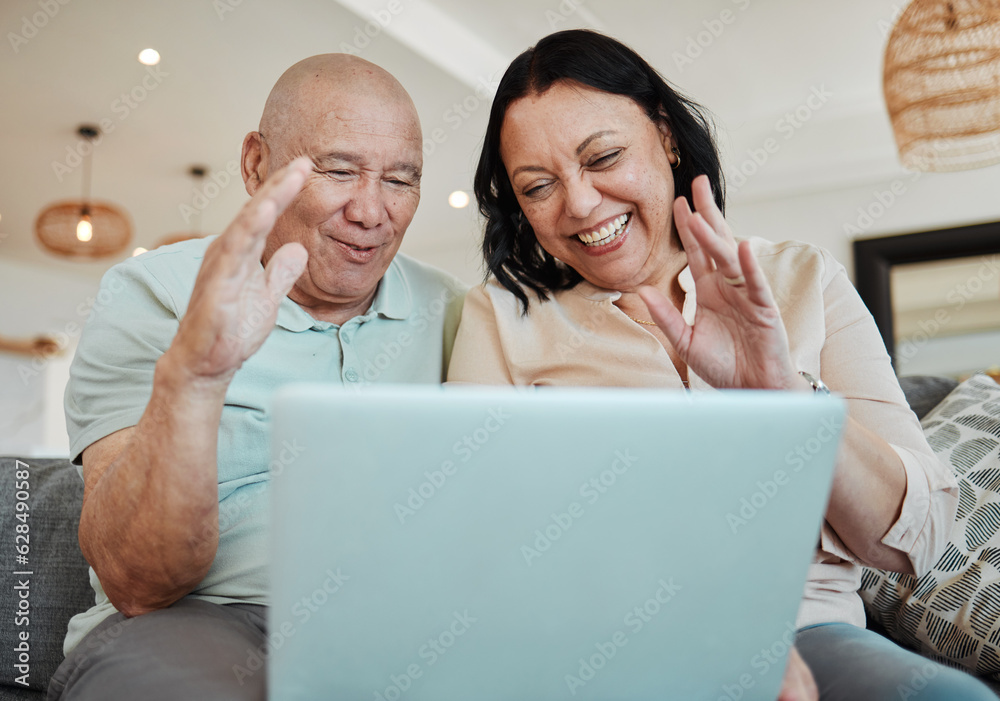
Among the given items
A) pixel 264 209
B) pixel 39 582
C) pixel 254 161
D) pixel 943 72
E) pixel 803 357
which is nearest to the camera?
pixel 264 209

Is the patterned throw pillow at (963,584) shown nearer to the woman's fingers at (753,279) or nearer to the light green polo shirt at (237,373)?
the woman's fingers at (753,279)

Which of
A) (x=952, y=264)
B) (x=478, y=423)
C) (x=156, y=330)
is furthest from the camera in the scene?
(x=952, y=264)

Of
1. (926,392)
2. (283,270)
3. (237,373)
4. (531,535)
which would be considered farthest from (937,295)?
(531,535)

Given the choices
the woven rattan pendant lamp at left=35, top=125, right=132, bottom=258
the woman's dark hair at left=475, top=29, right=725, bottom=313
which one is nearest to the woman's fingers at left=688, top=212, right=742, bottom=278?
the woman's dark hair at left=475, top=29, right=725, bottom=313

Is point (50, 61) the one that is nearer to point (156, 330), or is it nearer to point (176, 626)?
point (156, 330)

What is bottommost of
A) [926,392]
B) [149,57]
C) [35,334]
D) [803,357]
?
[35,334]

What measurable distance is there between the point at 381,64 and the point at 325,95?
3149mm

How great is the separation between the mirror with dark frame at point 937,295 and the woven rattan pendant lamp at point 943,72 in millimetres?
2311

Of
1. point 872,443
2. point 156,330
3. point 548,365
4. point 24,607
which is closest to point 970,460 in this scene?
Answer: point 872,443

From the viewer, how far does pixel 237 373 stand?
4.17 ft

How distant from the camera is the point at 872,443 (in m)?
1.00

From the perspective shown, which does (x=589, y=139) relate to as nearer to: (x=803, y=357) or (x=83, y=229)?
(x=803, y=357)

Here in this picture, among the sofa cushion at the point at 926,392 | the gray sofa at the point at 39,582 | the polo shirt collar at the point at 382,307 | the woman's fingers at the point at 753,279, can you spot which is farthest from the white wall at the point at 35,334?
the woman's fingers at the point at 753,279

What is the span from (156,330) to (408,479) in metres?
0.82
